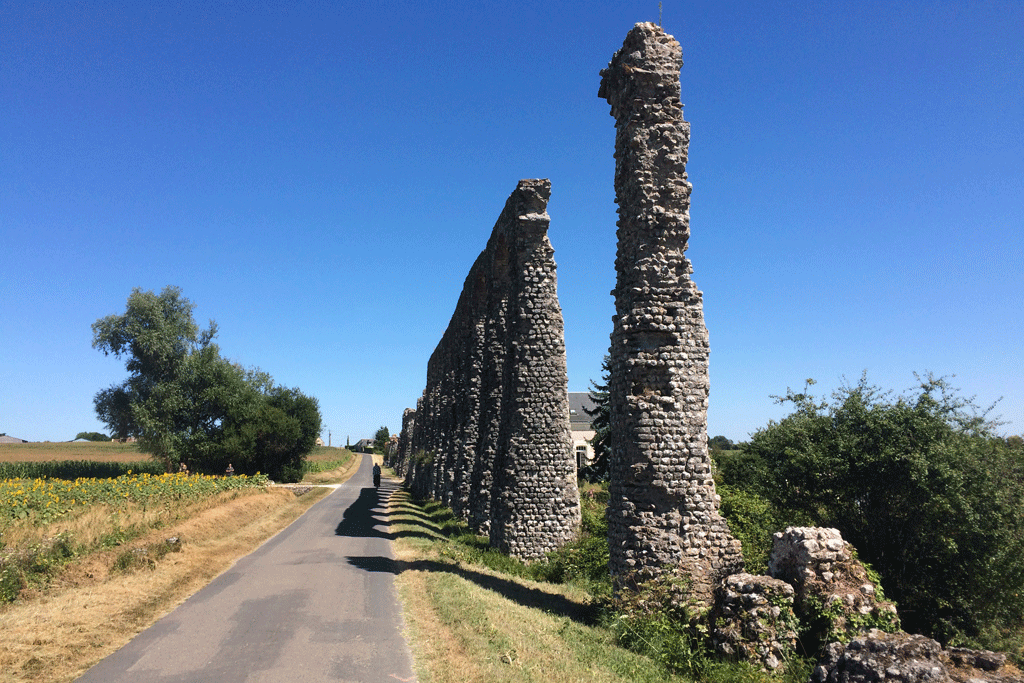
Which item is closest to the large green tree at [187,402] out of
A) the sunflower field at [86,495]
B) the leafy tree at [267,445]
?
the leafy tree at [267,445]

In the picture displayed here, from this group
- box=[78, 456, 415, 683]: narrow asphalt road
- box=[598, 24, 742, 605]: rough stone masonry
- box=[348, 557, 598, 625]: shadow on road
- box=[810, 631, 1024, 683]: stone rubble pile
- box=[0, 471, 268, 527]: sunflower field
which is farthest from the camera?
box=[0, 471, 268, 527]: sunflower field

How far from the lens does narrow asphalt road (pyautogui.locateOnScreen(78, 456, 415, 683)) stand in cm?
736

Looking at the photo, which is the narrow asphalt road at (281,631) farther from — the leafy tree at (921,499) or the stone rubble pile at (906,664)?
the leafy tree at (921,499)

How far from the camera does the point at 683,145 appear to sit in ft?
35.0

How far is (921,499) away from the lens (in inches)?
480

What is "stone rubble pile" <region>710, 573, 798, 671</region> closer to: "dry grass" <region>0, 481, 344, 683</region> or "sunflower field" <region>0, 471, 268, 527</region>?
"dry grass" <region>0, 481, 344, 683</region>

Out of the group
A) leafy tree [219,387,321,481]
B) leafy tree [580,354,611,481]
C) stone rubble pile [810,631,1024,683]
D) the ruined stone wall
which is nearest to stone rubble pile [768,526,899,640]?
stone rubble pile [810,631,1024,683]

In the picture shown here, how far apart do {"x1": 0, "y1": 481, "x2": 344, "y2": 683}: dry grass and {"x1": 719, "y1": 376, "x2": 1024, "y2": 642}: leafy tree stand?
12.8 m

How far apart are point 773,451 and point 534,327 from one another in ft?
23.4

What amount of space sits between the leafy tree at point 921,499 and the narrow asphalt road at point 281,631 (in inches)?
371

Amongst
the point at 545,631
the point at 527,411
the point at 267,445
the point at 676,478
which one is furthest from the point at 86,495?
the point at 267,445

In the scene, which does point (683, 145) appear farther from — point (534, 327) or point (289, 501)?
point (289, 501)

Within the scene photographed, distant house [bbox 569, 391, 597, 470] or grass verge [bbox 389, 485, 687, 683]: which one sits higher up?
distant house [bbox 569, 391, 597, 470]

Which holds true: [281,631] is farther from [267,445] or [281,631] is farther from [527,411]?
[267,445]
